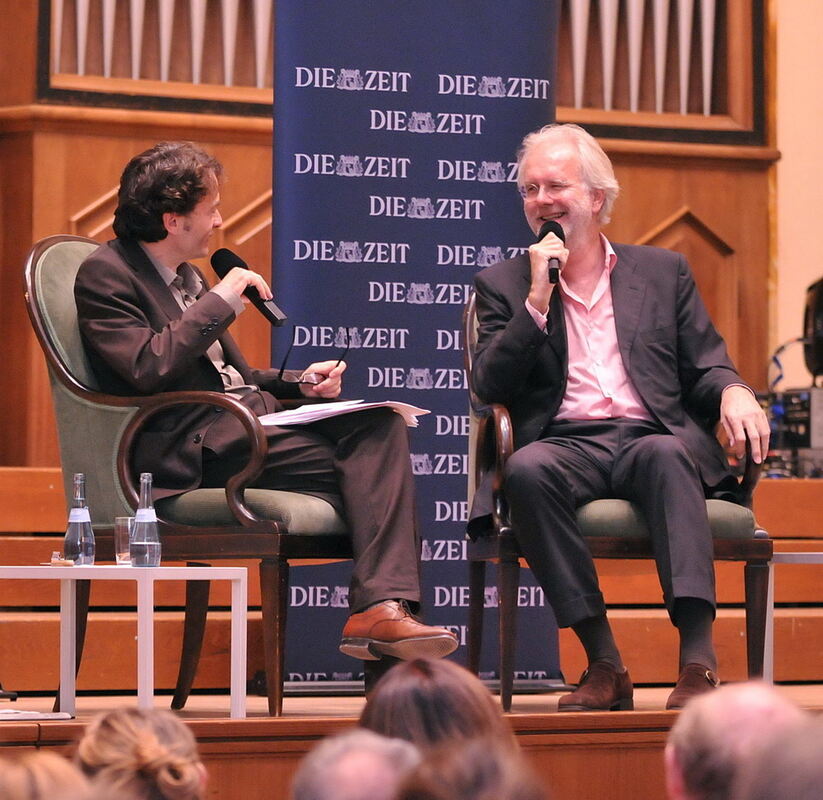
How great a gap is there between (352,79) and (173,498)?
1.34m

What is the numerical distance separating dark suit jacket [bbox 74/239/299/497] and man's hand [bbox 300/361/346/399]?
0.24 m

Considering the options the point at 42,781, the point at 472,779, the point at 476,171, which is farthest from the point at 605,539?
the point at 42,781

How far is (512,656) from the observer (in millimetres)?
3395

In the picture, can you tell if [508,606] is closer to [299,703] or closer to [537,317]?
[537,317]

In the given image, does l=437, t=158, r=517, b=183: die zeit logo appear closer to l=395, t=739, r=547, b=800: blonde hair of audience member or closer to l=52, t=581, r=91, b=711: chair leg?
l=52, t=581, r=91, b=711: chair leg

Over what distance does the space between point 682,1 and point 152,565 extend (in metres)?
4.24

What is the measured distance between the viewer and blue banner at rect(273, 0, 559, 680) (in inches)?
164

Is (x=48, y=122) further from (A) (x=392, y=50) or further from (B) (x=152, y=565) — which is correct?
(B) (x=152, y=565)

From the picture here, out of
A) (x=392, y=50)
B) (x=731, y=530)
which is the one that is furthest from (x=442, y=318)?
(x=731, y=530)

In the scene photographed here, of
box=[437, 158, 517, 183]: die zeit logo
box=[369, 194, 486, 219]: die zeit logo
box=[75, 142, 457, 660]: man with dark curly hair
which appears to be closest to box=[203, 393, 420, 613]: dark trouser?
box=[75, 142, 457, 660]: man with dark curly hair

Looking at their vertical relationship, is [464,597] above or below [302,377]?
below

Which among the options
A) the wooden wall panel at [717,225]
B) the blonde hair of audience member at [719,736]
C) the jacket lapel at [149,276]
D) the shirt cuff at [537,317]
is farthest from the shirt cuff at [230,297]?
the wooden wall panel at [717,225]

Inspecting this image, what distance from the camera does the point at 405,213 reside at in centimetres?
423

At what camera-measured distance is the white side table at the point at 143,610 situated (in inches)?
120
